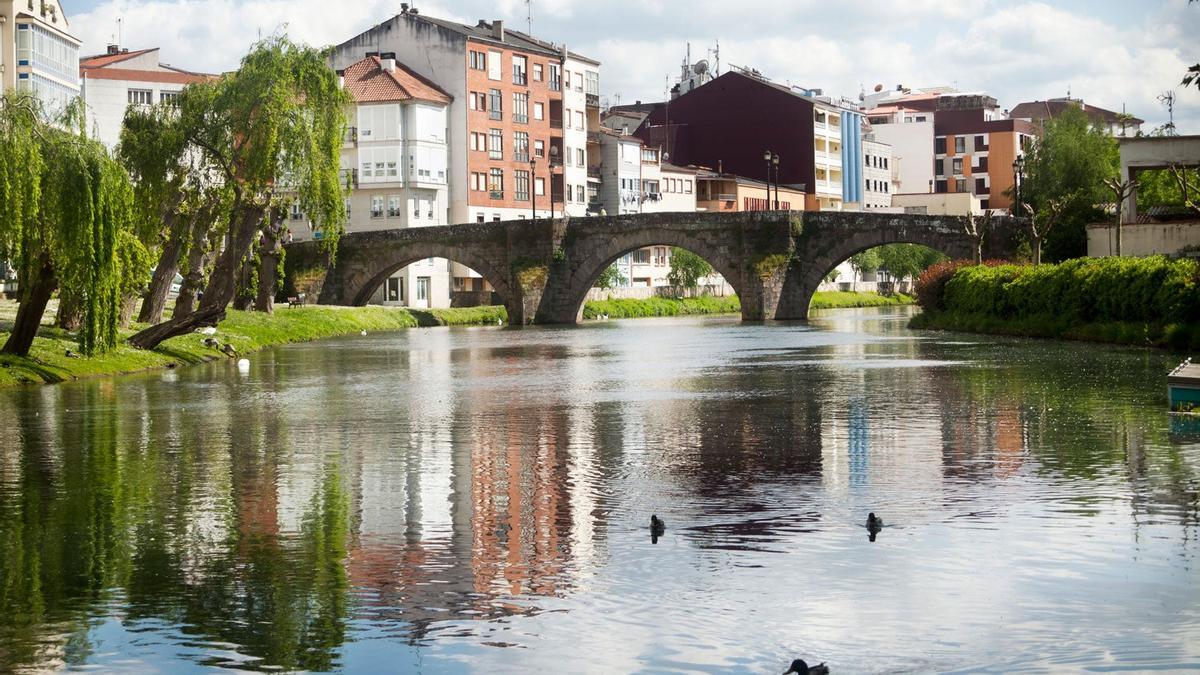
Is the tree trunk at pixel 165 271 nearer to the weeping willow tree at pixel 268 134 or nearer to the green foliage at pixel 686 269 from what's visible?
the weeping willow tree at pixel 268 134

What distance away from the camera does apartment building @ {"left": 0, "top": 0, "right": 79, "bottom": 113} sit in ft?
261

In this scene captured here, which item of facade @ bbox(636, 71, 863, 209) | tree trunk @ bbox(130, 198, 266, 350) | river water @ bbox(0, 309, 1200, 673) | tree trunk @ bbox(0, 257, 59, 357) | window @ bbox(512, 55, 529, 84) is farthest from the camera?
facade @ bbox(636, 71, 863, 209)

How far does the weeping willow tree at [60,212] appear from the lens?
116ft

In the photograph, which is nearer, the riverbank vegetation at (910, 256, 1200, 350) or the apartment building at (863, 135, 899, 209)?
the riverbank vegetation at (910, 256, 1200, 350)

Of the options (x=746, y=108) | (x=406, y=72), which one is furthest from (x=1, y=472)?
(x=746, y=108)

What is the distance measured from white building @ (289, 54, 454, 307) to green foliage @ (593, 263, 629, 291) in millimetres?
9784

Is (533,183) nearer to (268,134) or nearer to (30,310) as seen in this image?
(268,134)

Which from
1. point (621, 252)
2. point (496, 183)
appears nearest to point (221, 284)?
point (621, 252)

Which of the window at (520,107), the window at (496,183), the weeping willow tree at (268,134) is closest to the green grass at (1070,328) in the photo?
the weeping willow tree at (268,134)

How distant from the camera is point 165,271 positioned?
2181 inches

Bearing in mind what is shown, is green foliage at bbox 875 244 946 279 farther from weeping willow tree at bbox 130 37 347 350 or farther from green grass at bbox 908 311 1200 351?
weeping willow tree at bbox 130 37 347 350

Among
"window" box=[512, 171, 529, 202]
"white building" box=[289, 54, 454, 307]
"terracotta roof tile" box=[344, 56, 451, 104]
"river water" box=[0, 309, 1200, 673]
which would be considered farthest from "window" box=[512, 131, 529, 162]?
"river water" box=[0, 309, 1200, 673]

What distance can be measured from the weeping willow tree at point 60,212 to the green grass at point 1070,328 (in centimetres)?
2529

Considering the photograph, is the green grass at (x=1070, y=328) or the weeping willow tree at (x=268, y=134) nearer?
the green grass at (x=1070, y=328)
